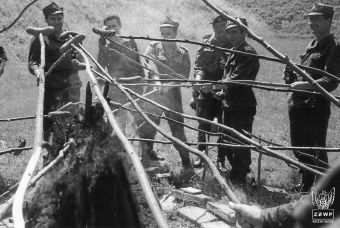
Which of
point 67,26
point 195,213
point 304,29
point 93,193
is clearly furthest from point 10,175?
point 304,29

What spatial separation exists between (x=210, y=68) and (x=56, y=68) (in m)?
2.04

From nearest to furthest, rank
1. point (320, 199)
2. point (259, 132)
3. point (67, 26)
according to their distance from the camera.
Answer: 1. point (320, 199)
2. point (259, 132)
3. point (67, 26)

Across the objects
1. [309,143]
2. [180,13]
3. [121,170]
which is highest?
[180,13]

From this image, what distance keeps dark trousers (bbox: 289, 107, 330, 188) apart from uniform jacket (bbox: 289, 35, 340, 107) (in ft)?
0.32

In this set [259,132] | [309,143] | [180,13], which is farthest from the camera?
[180,13]

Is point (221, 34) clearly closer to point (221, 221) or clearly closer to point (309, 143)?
point (309, 143)

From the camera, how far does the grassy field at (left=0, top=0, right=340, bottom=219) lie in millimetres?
6105

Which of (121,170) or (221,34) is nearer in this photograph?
(121,170)

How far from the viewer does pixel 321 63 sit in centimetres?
423

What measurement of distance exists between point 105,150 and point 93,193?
0.22 meters

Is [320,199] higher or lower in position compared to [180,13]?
lower

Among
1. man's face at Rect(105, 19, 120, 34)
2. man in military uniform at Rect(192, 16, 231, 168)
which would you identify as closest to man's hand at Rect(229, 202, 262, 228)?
man in military uniform at Rect(192, 16, 231, 168)

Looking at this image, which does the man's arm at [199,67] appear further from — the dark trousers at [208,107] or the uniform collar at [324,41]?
the uniform collar at [324,41]

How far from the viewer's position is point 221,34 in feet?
17.5
